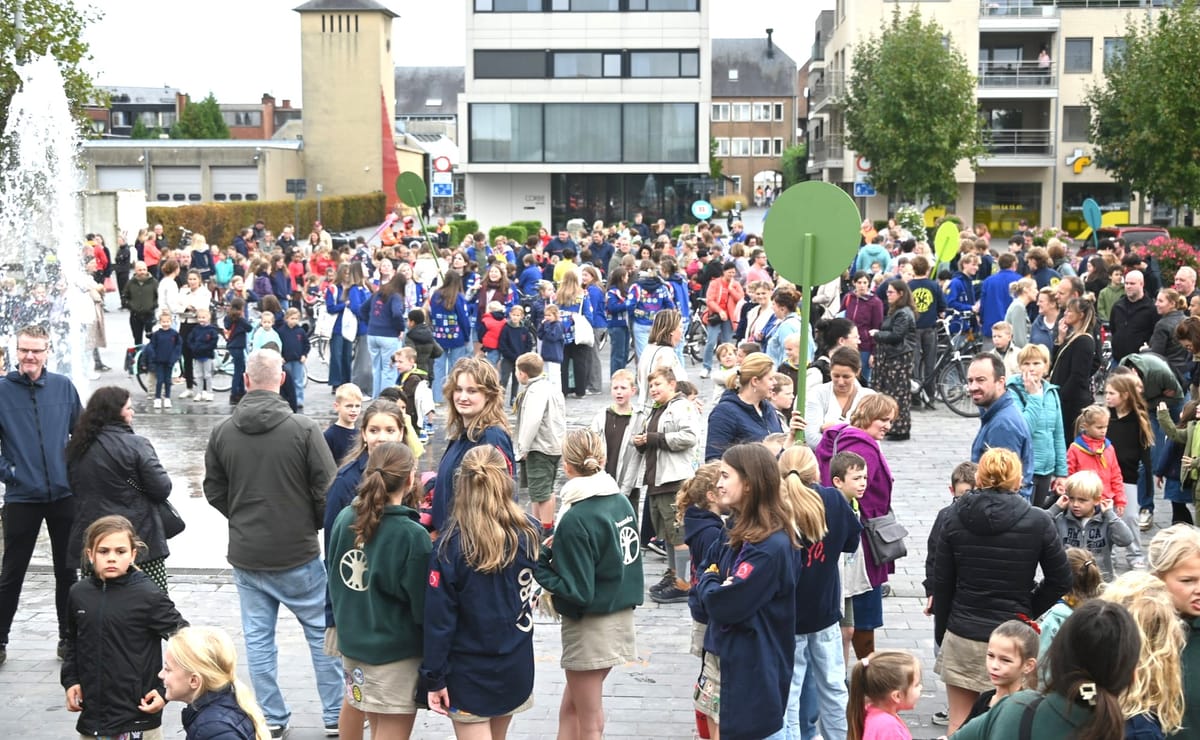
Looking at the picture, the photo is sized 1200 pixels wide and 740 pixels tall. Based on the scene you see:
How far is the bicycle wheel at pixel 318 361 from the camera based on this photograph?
2175cm

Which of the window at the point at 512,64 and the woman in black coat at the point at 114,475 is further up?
the window at the point at 512,64

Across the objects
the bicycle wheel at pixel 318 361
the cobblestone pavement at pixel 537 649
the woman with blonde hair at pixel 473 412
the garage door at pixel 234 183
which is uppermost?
the garage door at pixel 234 183

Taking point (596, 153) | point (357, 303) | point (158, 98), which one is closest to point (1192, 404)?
point (357, 303)

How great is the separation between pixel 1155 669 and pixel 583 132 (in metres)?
50.3

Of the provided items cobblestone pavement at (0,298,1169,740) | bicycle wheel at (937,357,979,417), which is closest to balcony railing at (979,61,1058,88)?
bicycle wheel at (937,357,979,417)

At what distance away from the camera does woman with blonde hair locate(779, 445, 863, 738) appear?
20.9 ft

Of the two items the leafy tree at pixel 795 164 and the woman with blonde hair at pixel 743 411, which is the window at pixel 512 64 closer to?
the leafy tree at pixel 795 164

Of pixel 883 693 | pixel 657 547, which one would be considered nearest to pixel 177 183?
pixel 657 547

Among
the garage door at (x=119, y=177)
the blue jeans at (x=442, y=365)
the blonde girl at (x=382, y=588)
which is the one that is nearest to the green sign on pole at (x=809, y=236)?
the blonde girl at (x=382, y=588)

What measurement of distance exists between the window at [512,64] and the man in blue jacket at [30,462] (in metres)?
45.5

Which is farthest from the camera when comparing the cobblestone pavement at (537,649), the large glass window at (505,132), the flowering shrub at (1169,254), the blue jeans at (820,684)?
the large glass window at (505,132)

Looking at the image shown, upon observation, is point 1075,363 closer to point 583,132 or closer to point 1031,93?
point 583,132

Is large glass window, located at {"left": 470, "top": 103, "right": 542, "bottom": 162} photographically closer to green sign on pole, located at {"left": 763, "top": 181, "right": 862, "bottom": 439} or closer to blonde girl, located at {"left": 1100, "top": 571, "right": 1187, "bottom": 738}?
green sign on pole, located at {"left": 763, "top": 181, "right": 862, "bottom": 439}

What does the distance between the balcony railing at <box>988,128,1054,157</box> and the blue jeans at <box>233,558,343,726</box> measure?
58058mm
